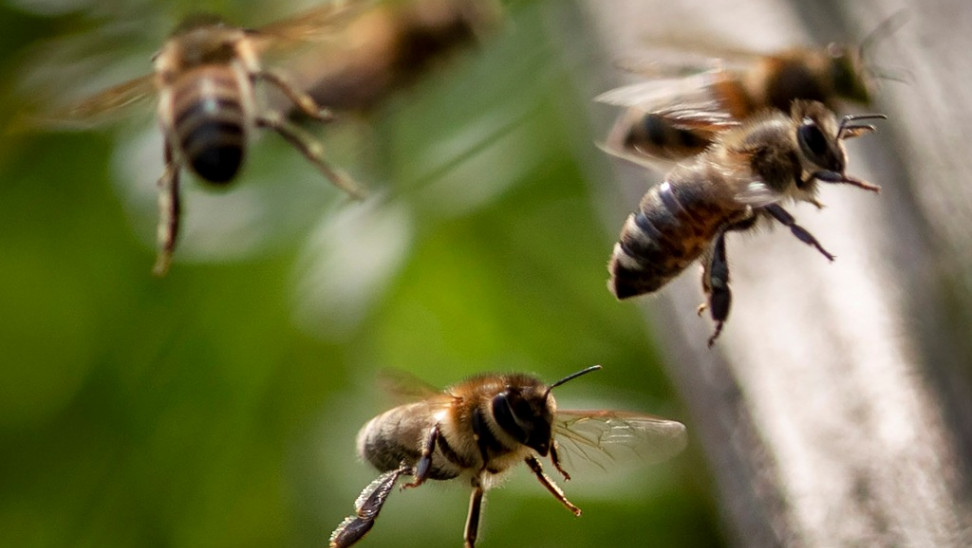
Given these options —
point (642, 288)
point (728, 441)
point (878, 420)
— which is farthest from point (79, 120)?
point (878, 420)

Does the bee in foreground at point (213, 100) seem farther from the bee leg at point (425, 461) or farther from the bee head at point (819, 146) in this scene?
the bee head at point (819, 146)

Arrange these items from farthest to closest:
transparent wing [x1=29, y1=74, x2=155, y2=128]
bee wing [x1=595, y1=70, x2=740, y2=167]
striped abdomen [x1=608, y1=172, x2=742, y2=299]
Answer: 1. transparent wing [x1=29, y1=74, x2=155, y2=128]
2. bee wing [x1=595, y1=70, x2=740, y2=167]
3. striped abdomen [x1=608, y1=172, x2=742, y2=299]

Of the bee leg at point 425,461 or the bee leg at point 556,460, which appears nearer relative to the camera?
the bee leg at point 425,461

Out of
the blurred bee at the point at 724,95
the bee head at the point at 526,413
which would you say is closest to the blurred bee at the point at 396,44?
the blurred bee at the point at 724,95

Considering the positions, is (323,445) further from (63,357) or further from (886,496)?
(886,496)

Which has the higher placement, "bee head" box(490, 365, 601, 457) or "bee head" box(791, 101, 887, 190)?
"bee head" box(791, 101, 887, 190)

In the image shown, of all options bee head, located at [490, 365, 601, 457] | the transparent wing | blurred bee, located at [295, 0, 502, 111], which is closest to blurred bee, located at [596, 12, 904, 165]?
bee head, located at [490, 365, 601, 457]

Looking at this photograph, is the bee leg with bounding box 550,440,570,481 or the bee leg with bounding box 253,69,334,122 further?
the bee leg with bounding box 253,69,334,122

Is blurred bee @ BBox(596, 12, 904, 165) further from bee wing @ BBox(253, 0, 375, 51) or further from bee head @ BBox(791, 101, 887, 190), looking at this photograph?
bee wing @ BBox(253, 0, 375, 51)

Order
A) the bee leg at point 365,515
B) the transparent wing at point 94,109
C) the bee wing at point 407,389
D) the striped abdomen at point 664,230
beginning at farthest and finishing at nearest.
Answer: the transparent wing at point 94,109, the bee wing at point 407,389, the striped abdomen at point 664,230, the bee leg at point 365,515
